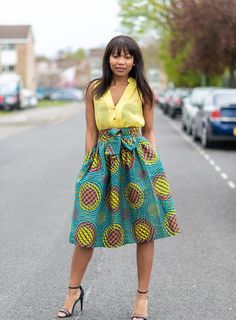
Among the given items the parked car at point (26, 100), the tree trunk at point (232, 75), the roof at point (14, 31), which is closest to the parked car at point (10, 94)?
the parked car at point (26, 100)

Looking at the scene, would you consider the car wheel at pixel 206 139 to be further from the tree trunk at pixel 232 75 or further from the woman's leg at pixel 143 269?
the tree trunk at pixel 232 75

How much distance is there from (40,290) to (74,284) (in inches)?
30.6

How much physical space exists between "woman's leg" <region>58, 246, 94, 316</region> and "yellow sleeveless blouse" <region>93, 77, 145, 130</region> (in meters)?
0.78

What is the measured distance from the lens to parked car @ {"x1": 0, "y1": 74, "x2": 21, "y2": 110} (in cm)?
4894

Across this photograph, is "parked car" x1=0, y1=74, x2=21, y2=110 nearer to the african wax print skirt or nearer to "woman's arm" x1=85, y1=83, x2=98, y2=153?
"woman's arm" x1=85, y1=83, x2=98, y2=153

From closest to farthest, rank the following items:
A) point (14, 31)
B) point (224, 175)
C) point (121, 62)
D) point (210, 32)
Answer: point (121, 62), point (224, 175), point (210, 32), point (14, 31)

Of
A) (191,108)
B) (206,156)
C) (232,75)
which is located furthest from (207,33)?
(206,156)

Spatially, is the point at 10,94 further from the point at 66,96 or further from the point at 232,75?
the point at 66,96

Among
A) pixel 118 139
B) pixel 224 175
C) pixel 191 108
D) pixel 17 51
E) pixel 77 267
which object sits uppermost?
pixel 118 139

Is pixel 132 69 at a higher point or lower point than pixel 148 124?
higher

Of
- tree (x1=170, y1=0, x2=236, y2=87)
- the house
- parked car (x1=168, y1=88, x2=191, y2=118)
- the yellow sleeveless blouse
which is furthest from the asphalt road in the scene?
the house

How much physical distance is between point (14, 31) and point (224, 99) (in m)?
83.1

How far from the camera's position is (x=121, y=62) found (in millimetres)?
4648

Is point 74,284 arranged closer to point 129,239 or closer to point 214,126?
point 129,239
